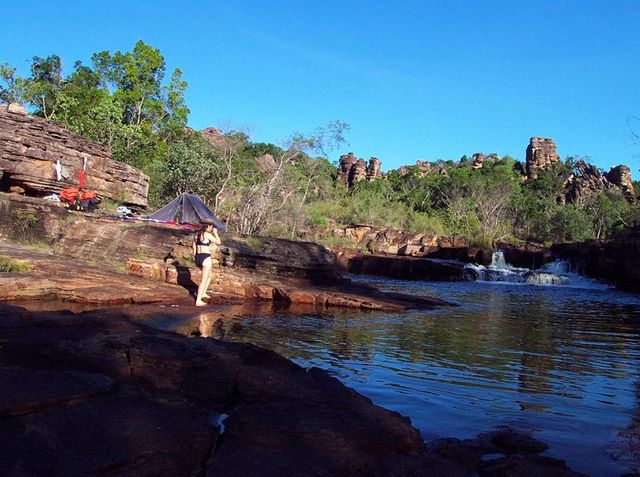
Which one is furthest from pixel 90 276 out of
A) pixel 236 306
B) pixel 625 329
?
pixel 625 329

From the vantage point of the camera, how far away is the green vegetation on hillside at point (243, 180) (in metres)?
32.9

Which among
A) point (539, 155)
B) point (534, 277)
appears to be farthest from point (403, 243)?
point (539, 155)

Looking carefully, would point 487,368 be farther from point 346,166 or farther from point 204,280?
point 346,166

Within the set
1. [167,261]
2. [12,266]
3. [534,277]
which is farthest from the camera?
[534,277]

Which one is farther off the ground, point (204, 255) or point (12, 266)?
point (204, 255)

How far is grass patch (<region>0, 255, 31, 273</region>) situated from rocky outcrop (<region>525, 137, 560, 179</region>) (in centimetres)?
7917

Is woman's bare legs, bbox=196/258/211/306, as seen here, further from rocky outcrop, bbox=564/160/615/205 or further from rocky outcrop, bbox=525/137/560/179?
rocky outcrop, bbox=525/137/560/179

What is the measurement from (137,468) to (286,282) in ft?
36.1

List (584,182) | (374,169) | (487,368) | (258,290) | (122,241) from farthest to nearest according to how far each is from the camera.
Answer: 1. (374,169)
2. (584,182)
3. (122,241)
4. (258,290)
5. (487,368)

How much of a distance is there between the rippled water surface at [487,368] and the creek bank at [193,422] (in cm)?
63

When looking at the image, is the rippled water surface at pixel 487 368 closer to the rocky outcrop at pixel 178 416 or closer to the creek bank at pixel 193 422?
the creek bank at pixel 193 422

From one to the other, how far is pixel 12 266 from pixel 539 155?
8306cm

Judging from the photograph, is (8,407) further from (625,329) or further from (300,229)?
(300,229)

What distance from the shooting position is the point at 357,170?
290 ft
